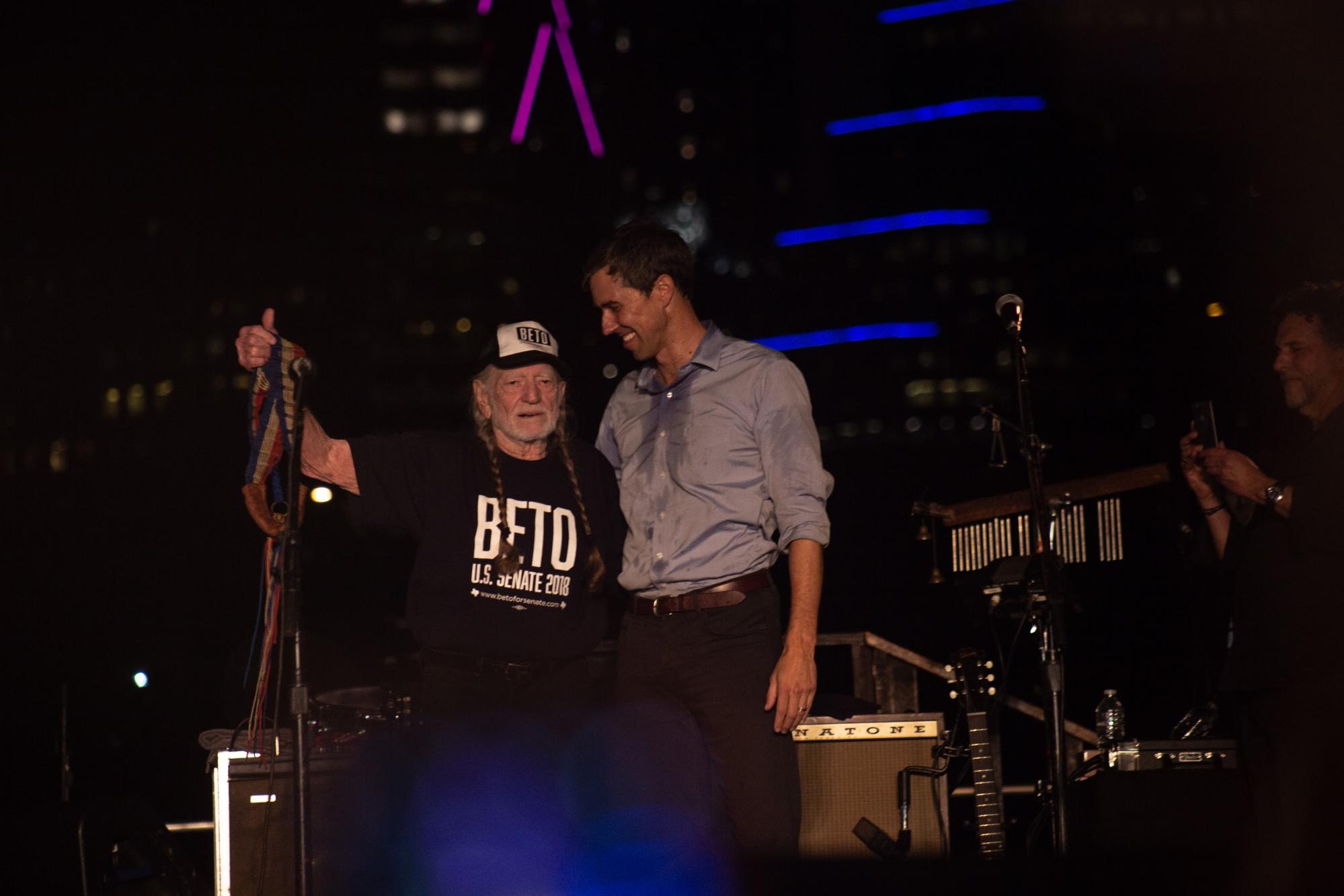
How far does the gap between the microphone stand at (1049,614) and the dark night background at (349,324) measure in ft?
1.19

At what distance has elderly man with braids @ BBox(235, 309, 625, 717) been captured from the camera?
11.0 ft

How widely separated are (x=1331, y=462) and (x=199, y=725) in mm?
5131

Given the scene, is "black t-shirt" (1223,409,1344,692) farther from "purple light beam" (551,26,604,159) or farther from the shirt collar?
"purple light beam" (551,26,604,159)

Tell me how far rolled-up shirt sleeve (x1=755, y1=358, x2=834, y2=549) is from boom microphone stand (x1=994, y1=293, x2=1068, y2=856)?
763 millimetres

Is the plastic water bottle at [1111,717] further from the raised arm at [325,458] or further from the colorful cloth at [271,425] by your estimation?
the colorful cloth at [271,425]

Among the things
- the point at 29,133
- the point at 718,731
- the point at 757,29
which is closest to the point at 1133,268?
the point at 718,731

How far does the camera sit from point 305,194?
937 centimetres

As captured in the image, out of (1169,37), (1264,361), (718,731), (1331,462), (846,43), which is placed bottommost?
(718,731)

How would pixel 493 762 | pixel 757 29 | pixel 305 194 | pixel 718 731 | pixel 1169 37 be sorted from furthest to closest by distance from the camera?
pixel 757 29, pixel 305 194, pixel 1169 37, pixel 493 762, pixel 718 731

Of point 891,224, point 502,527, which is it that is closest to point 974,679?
point 502,527

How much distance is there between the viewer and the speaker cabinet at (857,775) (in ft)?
13.0

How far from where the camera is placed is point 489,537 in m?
3.43

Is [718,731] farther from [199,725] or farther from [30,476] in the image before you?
[30,476]

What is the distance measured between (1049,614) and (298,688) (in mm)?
2050
